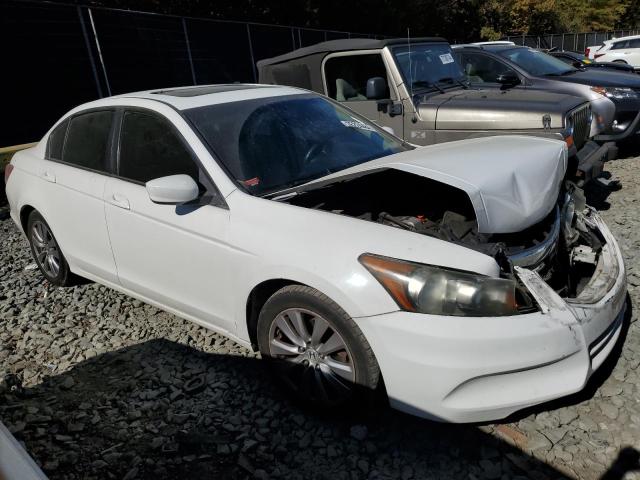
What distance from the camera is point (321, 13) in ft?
78.4

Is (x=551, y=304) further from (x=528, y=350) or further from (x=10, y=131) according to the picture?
(x=10, y=131)

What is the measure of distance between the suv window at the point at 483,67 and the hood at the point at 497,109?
7.72ft

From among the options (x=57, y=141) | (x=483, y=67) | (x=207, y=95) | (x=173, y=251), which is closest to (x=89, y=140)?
(x=57, y=141)

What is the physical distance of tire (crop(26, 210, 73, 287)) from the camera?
418cm

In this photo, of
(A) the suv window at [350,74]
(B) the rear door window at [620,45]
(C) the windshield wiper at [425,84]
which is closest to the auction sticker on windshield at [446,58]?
(C) the windshield wiper at [425,84]

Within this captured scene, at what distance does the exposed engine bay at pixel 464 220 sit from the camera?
2.66m

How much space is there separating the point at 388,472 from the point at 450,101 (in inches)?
168

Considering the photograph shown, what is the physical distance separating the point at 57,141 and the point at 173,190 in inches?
76.7

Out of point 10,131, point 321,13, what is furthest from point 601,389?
point 321,13

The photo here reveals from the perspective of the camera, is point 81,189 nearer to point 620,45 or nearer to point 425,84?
point 425,84

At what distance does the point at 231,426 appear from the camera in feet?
8.75

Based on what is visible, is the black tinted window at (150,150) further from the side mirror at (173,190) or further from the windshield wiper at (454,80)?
the windshield wiper at (454,80)

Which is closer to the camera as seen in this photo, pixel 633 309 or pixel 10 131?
pixel 633 309

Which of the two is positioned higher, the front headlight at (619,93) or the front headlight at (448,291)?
the front headlight at (448,291)
